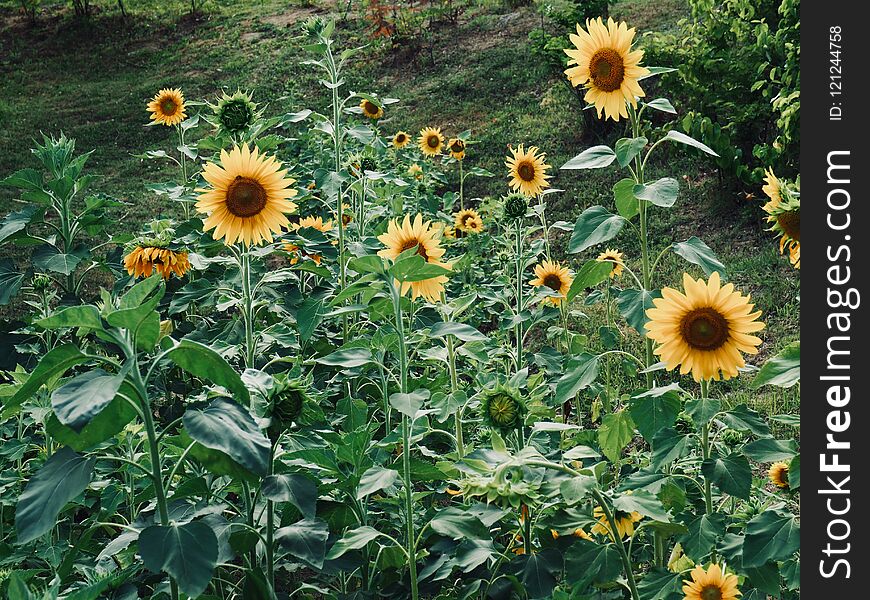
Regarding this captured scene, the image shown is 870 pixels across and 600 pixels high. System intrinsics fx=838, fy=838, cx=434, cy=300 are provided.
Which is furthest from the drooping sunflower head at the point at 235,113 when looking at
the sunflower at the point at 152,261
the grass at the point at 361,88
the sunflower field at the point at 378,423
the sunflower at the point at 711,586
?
the sunflower at the point at 711,586

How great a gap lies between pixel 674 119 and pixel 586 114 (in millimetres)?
746

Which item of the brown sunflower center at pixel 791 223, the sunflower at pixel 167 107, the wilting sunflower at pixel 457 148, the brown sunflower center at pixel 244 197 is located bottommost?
the brown sunflower center at pixel 791 223

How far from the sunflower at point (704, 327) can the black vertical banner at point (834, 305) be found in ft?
0.46

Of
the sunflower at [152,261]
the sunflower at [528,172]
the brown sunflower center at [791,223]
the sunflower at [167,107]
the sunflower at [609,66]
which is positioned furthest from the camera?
the sunflower at [167,107]

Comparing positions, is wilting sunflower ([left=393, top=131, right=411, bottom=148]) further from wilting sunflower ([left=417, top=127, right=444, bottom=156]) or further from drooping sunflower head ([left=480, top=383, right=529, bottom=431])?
drooping sunflower head ([left=480, top=383, right=529, bottom=431])

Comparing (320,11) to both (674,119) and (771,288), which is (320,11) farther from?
(771,288)

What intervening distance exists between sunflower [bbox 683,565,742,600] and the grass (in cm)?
182

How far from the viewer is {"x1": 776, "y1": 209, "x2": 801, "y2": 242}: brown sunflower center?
1.65m

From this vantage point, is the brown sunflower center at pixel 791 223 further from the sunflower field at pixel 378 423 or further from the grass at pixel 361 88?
the grass at pixel 361 88

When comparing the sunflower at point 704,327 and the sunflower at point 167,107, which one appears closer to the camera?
the sunflower at point 704,327

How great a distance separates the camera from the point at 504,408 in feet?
5.78

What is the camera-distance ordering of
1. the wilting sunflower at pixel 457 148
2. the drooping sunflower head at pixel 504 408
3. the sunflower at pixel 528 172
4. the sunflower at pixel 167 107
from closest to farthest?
the drooping sunflower head at pixel 504 408
the sunflower at pixel 528 172
the sunflower at pixel 167 107
the wilting sunflower at pixel 457 148

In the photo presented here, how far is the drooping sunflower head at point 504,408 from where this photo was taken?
5.75 feet

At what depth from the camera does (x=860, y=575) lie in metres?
1.48
